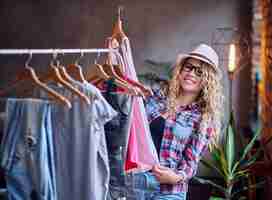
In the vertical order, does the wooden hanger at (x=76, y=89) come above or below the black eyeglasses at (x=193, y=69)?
below

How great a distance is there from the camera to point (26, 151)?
1380 millimetres

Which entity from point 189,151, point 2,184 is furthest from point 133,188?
point 2,184

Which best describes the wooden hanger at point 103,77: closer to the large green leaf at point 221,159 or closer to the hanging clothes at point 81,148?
A: the hanging clothes at point 81,148

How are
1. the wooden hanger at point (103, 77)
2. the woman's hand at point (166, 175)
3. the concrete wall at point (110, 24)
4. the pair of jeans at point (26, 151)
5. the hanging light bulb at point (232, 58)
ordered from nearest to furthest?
the pair of jeans at point (26, 151) < the wooden hanger at point (103, 77) < the woman's hand at point (166, 175) < the hanging light bulb at point (232, 58) < the concrete wall at point (110, 24)

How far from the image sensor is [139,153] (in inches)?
73.6

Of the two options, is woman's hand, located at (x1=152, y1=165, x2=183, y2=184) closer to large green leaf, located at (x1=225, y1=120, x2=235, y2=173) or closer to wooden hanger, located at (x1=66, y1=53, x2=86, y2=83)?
wooden hanger, located at (x1=66, y1=53, x2=86, y2=83)

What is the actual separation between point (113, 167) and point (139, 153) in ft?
0.56

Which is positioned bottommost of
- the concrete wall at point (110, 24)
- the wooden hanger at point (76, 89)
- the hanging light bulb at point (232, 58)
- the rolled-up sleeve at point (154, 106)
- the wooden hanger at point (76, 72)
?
the rolled-up sleeve at point (154, 106)

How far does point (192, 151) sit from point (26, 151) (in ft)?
3.19

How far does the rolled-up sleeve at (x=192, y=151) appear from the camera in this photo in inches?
84.0

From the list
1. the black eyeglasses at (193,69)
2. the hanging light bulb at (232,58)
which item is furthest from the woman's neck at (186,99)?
the hanging light bulb at (232,58)

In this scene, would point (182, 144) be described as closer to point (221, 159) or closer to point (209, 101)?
point (209, 101)

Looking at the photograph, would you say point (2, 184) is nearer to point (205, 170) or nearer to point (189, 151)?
point (189, 151)

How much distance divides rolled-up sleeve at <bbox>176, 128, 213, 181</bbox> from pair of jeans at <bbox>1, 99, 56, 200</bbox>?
2.95 feet
